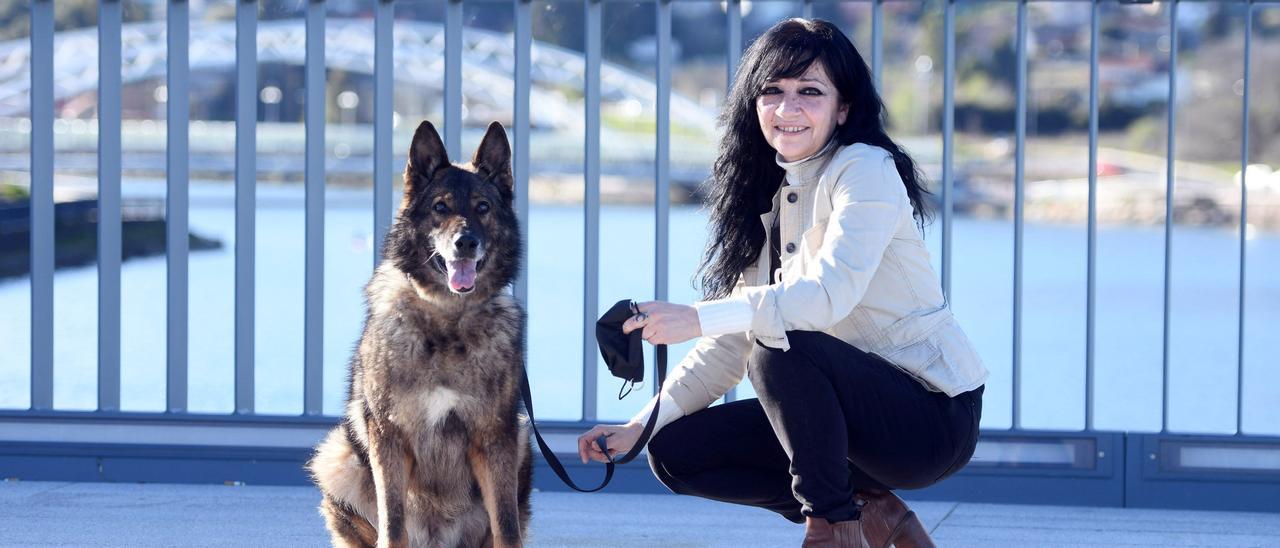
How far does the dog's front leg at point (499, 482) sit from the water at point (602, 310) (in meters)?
1.30

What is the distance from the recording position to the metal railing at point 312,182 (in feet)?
12.8

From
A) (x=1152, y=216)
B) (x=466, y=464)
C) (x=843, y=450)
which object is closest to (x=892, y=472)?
(x=843, y=450)

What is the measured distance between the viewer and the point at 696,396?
292 cm

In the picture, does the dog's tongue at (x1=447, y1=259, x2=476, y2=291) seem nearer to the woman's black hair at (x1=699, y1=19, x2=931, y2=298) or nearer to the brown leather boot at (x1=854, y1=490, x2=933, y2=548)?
the woman's black hair at (x1=699, y1=19, x2=931, y2=298)

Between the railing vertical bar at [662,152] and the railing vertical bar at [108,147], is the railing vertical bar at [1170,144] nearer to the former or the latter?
the railing vertical bar at [662,152]

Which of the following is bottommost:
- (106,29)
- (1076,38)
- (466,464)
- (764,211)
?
(466,464)

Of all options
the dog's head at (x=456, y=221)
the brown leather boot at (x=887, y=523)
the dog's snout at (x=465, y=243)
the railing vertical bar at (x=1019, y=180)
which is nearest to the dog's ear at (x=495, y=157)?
the dog's head at (x=456, y=221)

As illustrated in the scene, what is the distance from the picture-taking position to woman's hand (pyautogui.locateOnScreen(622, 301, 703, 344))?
2.47 meters

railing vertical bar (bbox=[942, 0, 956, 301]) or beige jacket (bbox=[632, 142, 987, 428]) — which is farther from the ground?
railing vertical bar (bbox=[942, 0, 956, 301])

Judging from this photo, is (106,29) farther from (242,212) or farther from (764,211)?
(764,211)

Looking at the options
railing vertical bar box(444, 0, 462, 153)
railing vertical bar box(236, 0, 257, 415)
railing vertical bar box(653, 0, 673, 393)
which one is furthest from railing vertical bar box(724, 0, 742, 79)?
railing vertical bar box(236, 0, 257, 415)

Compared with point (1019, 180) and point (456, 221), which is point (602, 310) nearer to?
point (1019, 180)

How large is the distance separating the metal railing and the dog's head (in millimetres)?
826

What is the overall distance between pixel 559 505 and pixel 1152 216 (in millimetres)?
14634
